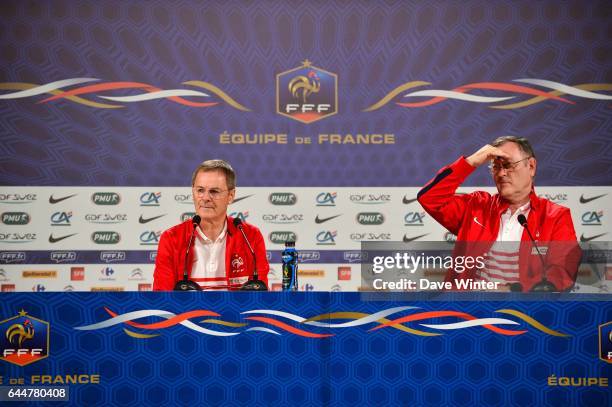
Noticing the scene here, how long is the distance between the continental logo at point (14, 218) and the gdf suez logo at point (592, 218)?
433cm

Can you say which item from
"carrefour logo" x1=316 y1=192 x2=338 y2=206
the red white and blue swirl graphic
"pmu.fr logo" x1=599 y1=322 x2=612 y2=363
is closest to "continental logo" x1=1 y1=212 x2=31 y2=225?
"carrefour logo" x1=316 y1=192 x2=338 y2=206

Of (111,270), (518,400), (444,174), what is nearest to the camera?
(518,400)

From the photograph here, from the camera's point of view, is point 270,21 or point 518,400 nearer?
point 518,400

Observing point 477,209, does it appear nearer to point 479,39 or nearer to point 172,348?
point 479,39

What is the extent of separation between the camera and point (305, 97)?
5.29 meters

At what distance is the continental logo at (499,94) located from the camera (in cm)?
525

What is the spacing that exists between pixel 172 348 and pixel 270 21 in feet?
11.1

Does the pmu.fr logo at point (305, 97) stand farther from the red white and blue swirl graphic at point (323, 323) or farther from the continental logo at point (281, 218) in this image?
the red white and blue swirl graphic at point (323, 323)

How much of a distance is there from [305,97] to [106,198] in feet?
5.73

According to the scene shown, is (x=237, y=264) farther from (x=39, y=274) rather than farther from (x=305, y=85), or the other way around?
(x=39, y=274)

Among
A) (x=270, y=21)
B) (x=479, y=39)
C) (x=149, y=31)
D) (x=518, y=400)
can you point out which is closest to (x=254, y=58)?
(x=270, y=21)

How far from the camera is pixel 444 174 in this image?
12.9 feet

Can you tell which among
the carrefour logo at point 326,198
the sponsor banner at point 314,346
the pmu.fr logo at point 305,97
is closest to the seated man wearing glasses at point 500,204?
the sponsor banner at point 314,346

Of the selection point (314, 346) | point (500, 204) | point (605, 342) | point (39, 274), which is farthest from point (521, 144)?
point (39, 274)
